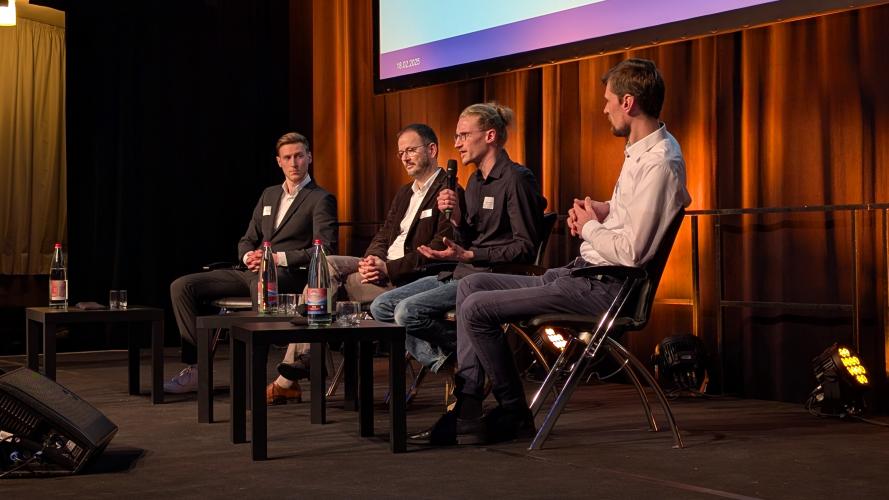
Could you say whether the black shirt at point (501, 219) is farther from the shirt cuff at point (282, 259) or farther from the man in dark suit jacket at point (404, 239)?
the shirt cuff at point (282, 259)

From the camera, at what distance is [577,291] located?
3.34 m

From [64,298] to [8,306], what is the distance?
3626 millimetres

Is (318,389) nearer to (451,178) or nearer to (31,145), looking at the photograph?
(451,178)

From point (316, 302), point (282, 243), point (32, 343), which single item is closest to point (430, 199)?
point (282, 243)

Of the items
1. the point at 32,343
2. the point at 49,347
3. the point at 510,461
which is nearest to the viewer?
the point at 510,461

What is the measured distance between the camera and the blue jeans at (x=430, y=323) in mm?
3863

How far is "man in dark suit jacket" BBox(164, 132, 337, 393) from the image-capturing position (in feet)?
16.5

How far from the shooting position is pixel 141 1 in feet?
23.7

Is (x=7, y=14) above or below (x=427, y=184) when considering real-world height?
above

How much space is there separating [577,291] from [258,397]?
1.01 meters

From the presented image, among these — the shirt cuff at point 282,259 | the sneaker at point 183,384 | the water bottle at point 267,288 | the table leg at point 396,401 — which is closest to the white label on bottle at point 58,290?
the sneaker at point 183,384

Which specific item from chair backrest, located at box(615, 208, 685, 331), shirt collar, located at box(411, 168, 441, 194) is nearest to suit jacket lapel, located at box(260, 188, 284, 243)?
shirt collar, located at box(411, 168, 441, 194)

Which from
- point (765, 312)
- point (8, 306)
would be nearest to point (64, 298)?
point (765, 312)

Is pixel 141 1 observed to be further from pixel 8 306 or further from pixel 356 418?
pixel 356 418
